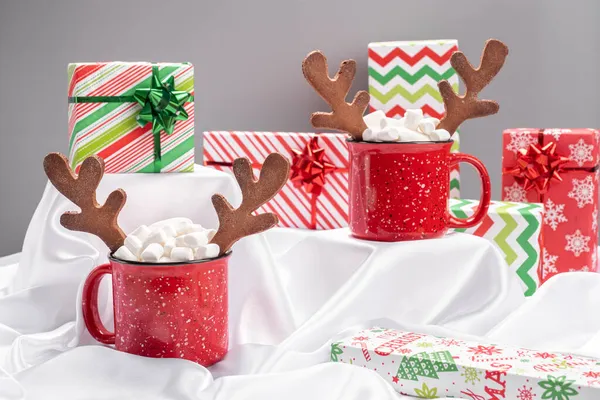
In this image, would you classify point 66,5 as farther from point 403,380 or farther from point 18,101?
point 403,380

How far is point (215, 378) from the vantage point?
1162 mm

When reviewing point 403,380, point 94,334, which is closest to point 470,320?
point 403,380

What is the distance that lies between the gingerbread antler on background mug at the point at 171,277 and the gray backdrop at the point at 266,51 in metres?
1.19

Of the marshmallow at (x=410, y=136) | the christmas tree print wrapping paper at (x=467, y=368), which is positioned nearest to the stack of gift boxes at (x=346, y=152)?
the marshmallow at (x=410, y=136)

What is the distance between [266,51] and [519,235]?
994mm

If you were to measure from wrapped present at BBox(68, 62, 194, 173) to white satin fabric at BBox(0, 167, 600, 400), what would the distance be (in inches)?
2.2

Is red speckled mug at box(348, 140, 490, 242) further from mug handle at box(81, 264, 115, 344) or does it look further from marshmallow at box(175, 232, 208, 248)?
mug handle at box(81, 264, 115, 344)

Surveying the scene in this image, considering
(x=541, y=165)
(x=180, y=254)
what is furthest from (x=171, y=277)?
(x=541, y=165)

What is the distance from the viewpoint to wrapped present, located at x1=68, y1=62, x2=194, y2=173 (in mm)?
1341

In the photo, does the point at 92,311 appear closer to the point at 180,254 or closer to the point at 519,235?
the point at 180,254

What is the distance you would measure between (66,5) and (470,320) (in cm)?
160

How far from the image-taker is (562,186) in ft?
6.24

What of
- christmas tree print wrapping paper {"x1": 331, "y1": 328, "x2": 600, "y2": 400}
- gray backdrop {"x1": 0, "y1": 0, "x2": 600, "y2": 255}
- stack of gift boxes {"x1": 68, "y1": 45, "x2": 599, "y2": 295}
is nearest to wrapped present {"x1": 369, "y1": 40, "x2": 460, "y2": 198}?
stack of gift boxes {"x1": 68, "y1": 45, "x2": 599, "y2": 295}

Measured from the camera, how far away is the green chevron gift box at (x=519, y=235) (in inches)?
67.5
